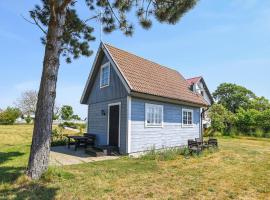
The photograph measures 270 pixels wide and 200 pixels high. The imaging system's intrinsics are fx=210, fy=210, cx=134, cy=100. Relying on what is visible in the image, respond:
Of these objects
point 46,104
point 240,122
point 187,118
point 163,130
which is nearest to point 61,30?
point 46,104

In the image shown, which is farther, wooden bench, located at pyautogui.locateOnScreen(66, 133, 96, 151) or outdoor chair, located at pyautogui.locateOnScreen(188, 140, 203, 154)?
wooden bench, located at pyautogui.locateOnScreen(66, 133, 96, 151)

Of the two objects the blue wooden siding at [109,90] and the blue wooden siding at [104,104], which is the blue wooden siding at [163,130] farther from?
the blue wooden siding at [109,90]

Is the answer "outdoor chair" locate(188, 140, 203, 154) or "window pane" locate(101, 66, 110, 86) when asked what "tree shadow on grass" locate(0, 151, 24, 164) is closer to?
"window pane" locate(101, 66, 110, 86)

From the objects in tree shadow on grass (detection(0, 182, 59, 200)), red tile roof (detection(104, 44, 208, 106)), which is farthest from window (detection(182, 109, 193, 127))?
tree shadow on grass (detection(0, 182, 59, 200))

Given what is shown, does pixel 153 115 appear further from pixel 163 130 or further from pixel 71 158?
pixel 71 158

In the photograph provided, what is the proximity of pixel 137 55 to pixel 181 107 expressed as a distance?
183 inches

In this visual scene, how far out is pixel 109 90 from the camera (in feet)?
40.0

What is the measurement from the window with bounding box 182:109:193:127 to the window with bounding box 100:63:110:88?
18.4ft

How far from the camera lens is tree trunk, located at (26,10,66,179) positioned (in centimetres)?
589

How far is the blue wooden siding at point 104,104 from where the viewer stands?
424 inches

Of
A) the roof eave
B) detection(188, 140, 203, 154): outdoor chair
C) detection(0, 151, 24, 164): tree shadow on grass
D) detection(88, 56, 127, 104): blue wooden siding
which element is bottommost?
detection(0, 151, 24, 164): tree shadow on grass

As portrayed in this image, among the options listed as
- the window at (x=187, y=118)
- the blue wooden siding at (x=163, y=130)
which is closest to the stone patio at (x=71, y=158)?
the blue wooden siding at (x=163, y=130)

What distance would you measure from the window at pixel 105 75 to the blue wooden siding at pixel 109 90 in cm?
25

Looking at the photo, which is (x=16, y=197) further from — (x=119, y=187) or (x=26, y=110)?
(x=26, y=110)
